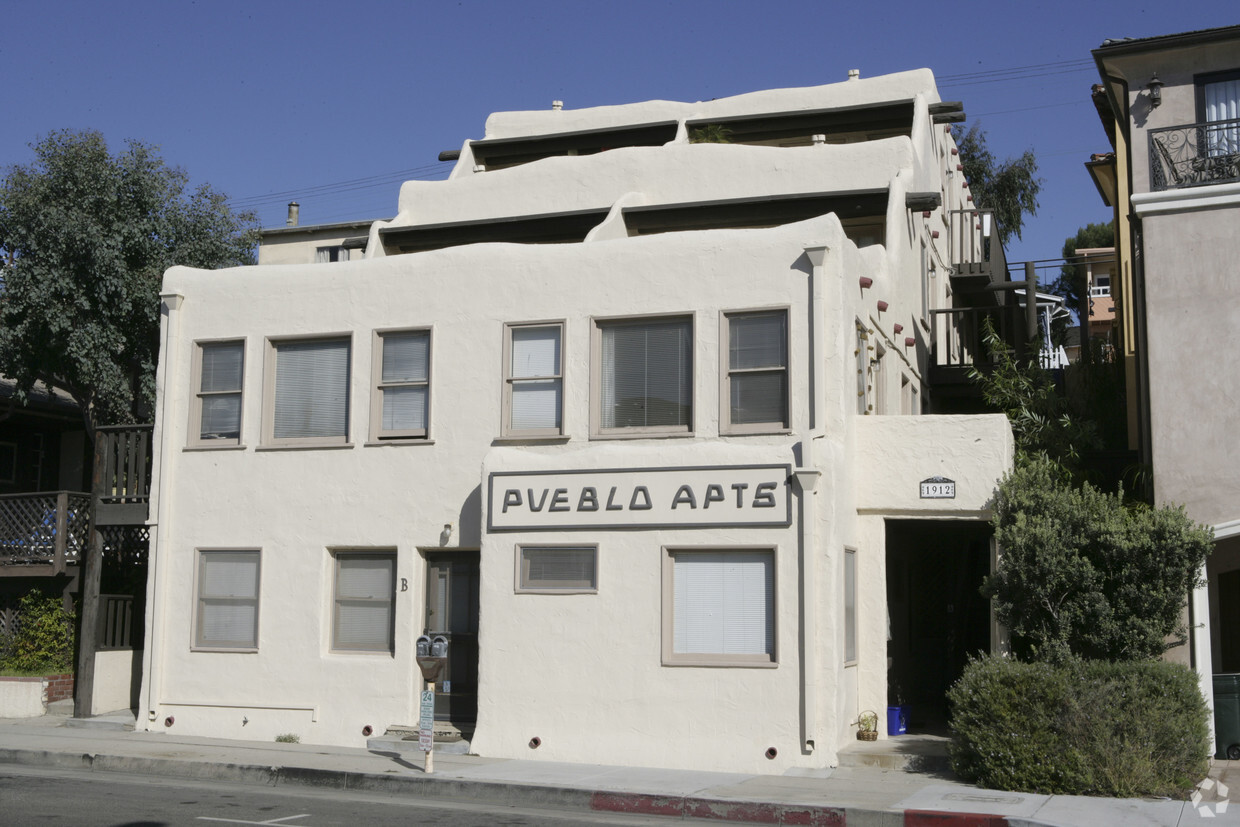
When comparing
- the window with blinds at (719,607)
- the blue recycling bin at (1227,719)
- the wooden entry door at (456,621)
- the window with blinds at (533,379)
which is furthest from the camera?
the wooden entry door at (456,621)

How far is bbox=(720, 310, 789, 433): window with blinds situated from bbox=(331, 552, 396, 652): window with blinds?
4.81 m

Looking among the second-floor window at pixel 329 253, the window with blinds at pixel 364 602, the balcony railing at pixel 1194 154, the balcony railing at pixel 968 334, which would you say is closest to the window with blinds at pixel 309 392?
the window with blinds at pixel 364 602

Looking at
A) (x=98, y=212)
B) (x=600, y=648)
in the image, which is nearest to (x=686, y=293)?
(x=600, y=648)

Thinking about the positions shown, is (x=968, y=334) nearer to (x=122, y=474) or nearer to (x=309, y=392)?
(x=309, y=392)

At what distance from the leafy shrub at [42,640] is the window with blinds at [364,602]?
5.75 m

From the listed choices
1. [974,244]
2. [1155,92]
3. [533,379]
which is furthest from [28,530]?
[974,244]

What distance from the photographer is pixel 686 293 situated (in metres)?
14.4

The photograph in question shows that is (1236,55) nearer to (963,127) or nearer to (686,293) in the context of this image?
(686,293)

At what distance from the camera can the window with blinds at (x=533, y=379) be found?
1498 centimetres

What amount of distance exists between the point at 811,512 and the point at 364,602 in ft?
19.5

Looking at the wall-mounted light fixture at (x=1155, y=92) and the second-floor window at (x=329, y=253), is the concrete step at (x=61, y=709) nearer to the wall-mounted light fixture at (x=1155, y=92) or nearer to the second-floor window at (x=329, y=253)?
the wall-mounted light fixture at (x=1155, y=92)

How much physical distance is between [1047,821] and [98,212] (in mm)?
20307

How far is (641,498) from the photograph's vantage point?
45.5 ft

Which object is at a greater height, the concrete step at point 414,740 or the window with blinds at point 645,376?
the window with blinds at point 645,376
